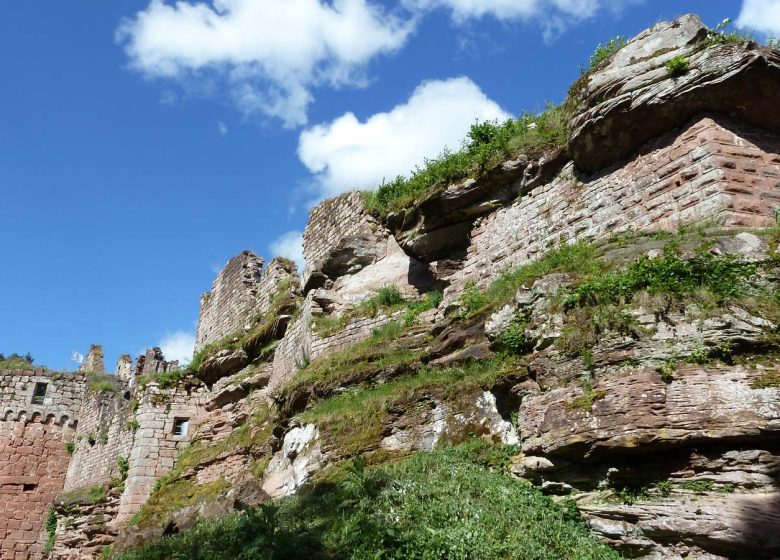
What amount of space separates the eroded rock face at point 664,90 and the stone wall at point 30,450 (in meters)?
19.0

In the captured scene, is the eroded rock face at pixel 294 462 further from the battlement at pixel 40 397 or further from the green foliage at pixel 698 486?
the battlement at pixel 40 397

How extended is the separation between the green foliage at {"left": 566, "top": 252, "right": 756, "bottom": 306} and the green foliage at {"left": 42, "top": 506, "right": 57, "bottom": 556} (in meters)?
18.2

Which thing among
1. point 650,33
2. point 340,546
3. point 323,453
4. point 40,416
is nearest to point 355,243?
point 323,453

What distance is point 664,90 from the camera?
372 inches

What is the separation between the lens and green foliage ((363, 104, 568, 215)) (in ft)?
39.2

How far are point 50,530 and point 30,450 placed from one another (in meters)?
2.89

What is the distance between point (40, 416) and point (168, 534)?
14.0m

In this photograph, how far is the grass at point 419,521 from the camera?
21.4 ft

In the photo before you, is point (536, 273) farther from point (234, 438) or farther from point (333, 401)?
point (234, 438)

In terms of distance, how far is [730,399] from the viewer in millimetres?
6473

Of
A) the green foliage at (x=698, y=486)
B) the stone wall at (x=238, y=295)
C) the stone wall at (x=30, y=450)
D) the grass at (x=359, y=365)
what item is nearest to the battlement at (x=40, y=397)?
the stone wall at (x=30, y=450)

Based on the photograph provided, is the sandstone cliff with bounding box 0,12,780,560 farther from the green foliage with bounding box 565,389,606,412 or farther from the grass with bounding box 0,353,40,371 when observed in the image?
the grass with bounding box 0,353,40,371

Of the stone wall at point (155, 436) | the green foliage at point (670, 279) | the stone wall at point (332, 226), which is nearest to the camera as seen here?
the green foliage at point (670, 279)

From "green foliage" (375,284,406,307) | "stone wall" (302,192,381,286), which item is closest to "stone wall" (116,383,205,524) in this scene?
"stone wall" (302,192,381,286)
